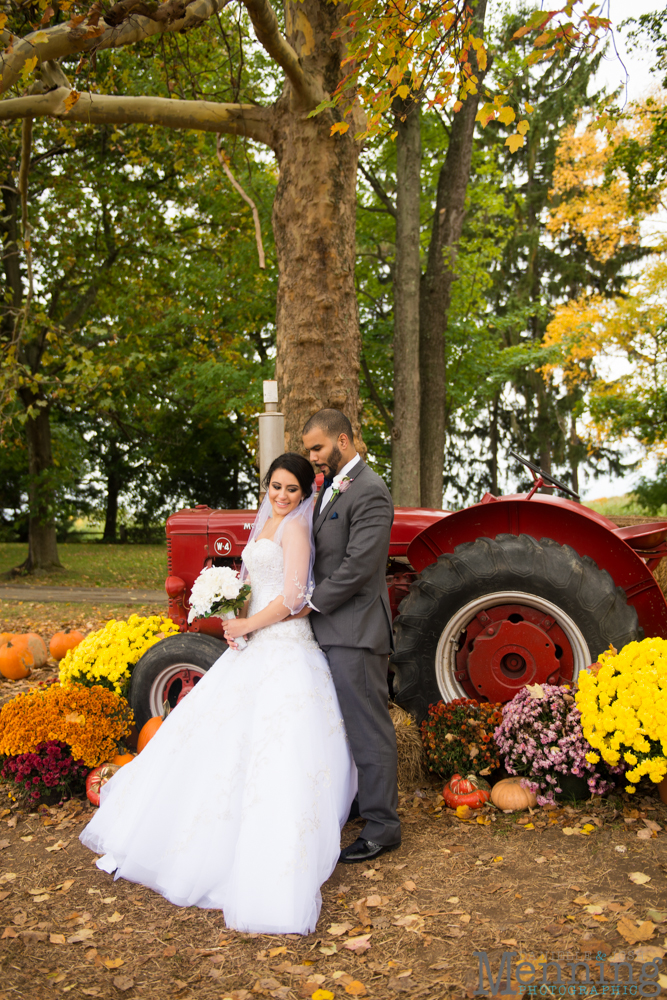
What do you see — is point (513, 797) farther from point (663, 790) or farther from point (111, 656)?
point (111, 656)

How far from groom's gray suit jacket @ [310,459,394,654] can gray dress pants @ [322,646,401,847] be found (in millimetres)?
90

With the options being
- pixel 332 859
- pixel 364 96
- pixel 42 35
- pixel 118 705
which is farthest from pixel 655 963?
pixel 42 35

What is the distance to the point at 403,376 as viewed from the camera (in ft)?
33.2

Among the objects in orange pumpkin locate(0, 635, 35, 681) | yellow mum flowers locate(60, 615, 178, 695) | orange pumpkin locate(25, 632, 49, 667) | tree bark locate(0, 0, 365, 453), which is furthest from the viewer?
orange pumpkin locate(25, 632, 49, 667)

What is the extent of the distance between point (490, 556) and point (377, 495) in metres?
0.93

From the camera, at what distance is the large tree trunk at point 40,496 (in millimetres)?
13977

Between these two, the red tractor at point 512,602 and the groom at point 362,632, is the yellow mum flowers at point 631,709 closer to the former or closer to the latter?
the red tractor at point 512,602

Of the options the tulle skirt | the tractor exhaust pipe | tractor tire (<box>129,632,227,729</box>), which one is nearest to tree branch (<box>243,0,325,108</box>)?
the tractor exhaust pipe

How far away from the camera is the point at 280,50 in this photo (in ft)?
16.6

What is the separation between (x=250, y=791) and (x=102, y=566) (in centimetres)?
1486

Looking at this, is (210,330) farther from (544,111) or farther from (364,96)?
(544,111)

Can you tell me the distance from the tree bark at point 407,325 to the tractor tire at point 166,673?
5570mm

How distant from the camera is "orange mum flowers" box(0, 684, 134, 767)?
4.06 meters

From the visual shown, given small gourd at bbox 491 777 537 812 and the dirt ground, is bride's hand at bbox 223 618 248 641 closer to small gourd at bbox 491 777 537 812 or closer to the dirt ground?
the dirt ground
